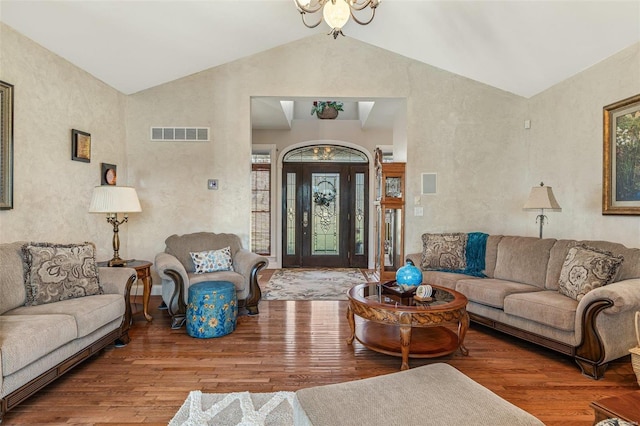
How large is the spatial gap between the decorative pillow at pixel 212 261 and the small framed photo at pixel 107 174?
136cm

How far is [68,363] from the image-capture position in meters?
2.44

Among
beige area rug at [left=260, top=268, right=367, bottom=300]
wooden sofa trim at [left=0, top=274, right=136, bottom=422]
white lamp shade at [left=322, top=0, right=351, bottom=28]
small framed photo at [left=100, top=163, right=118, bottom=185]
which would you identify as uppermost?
white lamp shade at [left=322, top=0, right=351, bottom=28]

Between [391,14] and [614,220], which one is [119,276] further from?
[614,220]

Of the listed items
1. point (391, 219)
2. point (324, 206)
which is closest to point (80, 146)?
point (391, 219)

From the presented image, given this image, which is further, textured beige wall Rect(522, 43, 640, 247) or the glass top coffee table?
textured beige wall Rect(522, 43, 640, 247)

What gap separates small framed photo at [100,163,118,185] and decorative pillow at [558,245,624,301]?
4.93 m

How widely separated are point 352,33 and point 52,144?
3719mm

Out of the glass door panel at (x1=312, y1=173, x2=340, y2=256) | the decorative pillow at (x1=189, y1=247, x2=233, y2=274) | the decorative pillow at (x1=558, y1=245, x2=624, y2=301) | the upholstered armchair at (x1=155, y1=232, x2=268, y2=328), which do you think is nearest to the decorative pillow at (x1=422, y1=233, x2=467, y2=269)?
the decorative pillow at (x1=558, y1=245, x2=624, y2=301)

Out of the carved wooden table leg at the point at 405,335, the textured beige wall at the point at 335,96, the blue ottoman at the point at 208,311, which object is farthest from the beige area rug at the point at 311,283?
the carved wooden table leg at the point at 405,335

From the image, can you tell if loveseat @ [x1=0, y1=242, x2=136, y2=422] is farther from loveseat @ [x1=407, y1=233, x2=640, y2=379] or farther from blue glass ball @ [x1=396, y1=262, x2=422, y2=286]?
loveseat @ [x1=407, y1=233, x2=640, y2=379]

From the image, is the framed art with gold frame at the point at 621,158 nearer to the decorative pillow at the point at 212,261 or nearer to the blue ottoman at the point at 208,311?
the blue ottoman at the point at 208,311

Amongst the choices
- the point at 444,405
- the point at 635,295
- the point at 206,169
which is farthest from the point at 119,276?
the point at 635,295

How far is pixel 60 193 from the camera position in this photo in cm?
350

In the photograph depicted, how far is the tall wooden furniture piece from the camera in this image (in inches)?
198
